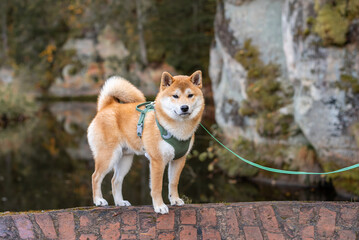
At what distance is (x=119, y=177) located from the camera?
4.00 metres

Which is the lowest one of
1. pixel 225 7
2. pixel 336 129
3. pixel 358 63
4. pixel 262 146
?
A: pixel 262 146

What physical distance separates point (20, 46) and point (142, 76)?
496 inches

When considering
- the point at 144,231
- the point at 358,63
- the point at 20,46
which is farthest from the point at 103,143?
the point at 20,46

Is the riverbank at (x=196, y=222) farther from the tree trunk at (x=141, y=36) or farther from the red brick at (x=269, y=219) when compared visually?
the tree trunk at (x=141, y=36)

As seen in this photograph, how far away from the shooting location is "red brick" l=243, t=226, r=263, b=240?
3.68m

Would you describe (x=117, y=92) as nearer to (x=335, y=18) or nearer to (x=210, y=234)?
(x=210, y=234)

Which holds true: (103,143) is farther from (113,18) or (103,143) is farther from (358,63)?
(113,18)

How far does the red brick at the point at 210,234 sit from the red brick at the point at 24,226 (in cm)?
156

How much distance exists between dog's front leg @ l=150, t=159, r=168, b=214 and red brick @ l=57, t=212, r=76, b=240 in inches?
31.1

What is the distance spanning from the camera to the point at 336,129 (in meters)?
8.77

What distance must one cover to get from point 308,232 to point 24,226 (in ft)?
8.64

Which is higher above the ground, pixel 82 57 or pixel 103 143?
pixel 103 143

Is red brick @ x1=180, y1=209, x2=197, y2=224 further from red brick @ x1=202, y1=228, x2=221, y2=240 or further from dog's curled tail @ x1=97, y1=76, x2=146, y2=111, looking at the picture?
dog's curled tail @ x1=97, y1=76, x2=146, y2=111

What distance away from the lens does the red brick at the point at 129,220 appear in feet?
12.2
